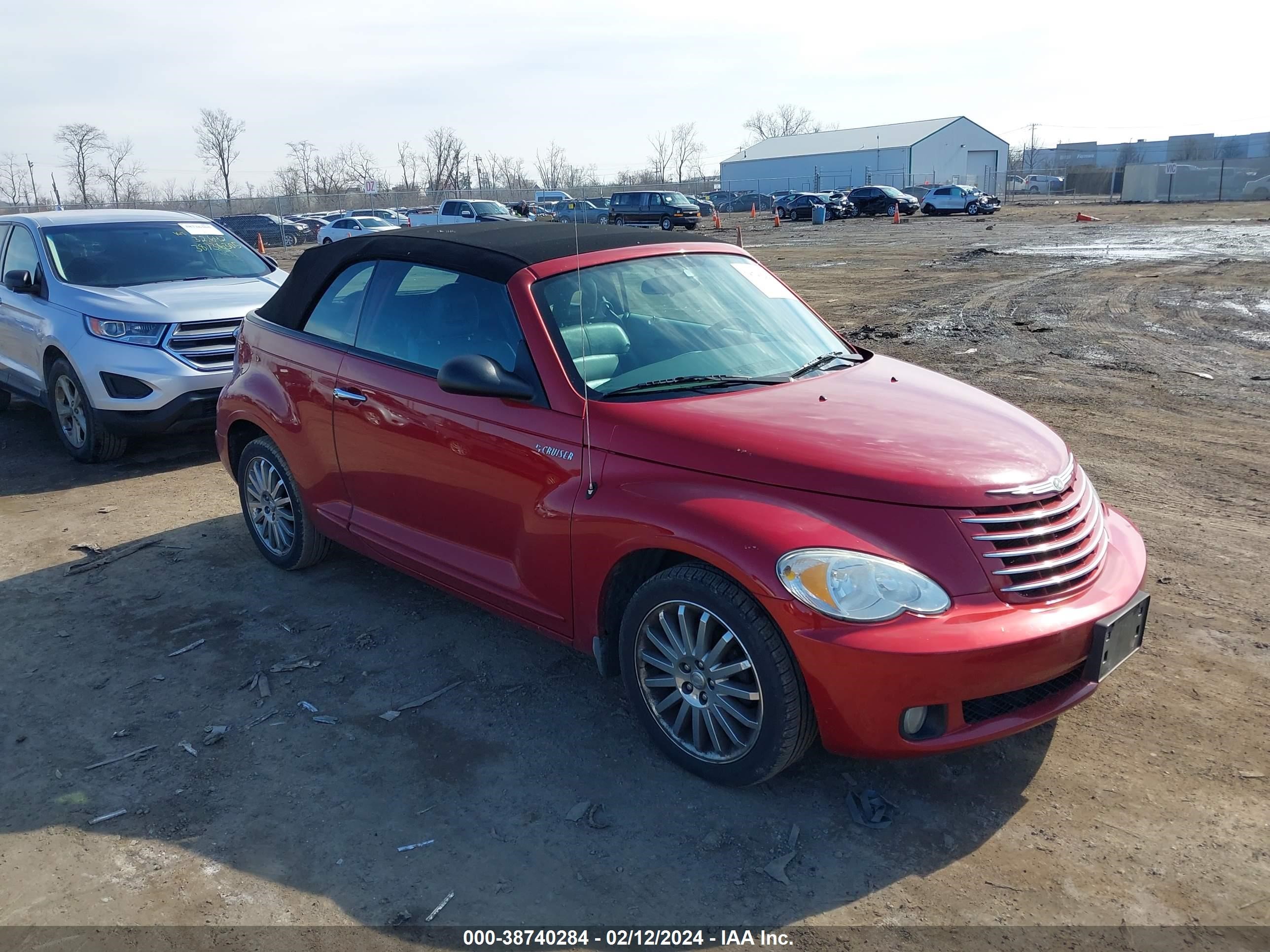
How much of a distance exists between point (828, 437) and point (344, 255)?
2872mm

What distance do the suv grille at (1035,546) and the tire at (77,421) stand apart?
6912 mm

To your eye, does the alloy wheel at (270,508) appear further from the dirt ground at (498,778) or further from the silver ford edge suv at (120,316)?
the silver ford edge suv at (120,316)

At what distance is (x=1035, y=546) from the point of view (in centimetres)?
324

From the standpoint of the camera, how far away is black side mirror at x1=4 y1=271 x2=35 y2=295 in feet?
26.7

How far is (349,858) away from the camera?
3174 millimetres

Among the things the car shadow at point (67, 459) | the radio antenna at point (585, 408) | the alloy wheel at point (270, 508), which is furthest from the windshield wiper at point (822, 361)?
the car shadow at point (67, 459)

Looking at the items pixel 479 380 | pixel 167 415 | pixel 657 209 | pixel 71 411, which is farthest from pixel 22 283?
pixel 657 209

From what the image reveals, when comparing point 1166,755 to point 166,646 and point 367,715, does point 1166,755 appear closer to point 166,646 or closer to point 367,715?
point 367,715

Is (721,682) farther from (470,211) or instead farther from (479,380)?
(470,211)

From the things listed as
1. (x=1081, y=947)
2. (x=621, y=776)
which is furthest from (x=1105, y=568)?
(x=621, y=776)

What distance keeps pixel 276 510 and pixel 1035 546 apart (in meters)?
4.06

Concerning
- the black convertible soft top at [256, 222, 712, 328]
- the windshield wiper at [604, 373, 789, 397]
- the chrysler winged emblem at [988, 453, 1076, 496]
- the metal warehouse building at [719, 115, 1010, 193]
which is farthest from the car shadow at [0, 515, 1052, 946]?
the metal warehouse building at [719, 115, 1010, 193]

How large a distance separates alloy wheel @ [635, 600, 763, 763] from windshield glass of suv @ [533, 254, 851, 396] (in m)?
0.97

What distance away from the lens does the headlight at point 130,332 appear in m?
7.57
